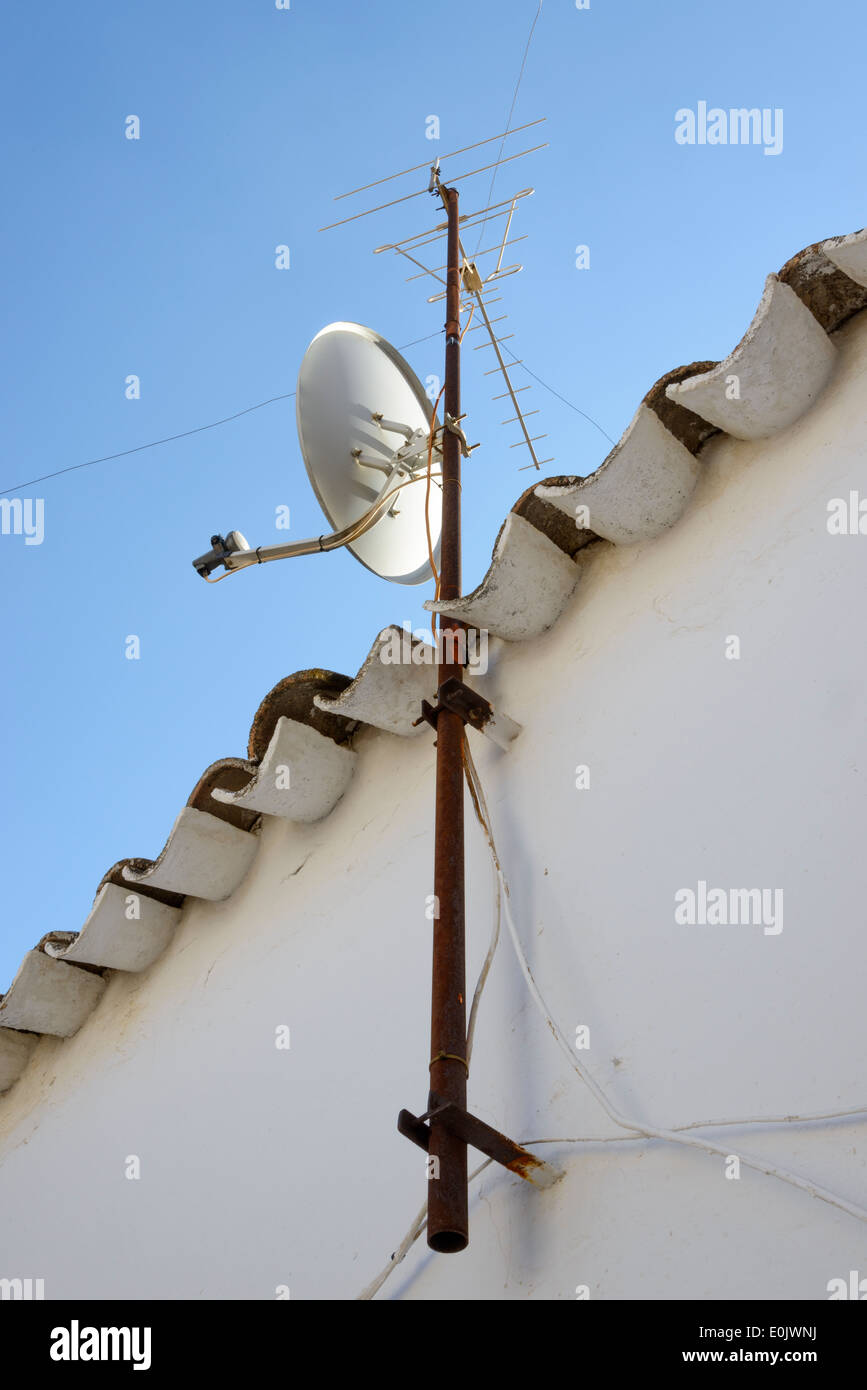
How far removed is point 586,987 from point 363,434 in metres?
2.79

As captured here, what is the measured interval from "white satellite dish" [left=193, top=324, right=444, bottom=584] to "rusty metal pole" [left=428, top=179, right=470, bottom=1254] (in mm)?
→ 510

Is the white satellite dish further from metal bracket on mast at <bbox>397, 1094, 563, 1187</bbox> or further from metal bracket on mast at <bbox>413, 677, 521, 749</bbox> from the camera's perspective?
metal bracket on mast at <bbox>397, 1094, 563, 1187</bbox>

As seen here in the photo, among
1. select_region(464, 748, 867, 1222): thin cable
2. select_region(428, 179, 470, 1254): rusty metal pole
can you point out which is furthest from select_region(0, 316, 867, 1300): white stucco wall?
select_region(428, 179, 470, 1254): rusty metal pole

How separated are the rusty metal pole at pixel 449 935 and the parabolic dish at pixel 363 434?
21.4 inches

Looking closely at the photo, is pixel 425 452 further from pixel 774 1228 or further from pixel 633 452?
pixel 774 1228

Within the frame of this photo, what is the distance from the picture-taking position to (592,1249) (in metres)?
2.92

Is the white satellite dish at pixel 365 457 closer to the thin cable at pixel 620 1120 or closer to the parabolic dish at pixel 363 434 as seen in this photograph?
the parabolic dish at pixel 363 434

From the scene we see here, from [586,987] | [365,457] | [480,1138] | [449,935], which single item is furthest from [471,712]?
[365,457]

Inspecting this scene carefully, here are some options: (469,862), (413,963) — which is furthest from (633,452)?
(413,963)

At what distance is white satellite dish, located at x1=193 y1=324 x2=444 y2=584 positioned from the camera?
198 inches

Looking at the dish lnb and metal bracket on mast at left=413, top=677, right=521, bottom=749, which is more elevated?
the dish lnb

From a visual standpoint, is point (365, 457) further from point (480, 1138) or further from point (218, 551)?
point (480, 1138)

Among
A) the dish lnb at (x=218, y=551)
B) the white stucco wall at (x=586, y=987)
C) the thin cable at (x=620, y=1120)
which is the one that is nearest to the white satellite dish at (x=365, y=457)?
the dish lnb at (x=218, y=551)
